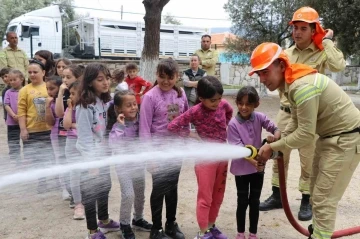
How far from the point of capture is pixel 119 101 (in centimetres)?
371

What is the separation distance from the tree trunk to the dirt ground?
6.69 meters

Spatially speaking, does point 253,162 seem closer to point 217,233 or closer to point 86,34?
point 217,233

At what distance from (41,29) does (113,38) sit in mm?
4035

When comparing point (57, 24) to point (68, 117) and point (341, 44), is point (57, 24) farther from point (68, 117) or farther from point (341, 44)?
point (68, 117)

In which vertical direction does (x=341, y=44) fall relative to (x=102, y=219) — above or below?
above

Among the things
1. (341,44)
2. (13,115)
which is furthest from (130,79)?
(341,44)

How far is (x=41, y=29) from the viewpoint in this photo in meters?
21.9

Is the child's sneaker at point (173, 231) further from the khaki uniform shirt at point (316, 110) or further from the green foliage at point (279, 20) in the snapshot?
the green foliage at point (279, 20)

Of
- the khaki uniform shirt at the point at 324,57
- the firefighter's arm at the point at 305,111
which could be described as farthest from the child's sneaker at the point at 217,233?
the khaki uniform shirt at the point at 324,57

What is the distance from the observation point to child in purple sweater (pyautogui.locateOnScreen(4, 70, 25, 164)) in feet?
17.3

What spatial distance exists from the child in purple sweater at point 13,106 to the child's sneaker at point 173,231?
2.50 meters

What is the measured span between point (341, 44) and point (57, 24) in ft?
51.4

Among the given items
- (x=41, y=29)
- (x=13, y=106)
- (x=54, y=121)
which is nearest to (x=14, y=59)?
(x=13, y=106)

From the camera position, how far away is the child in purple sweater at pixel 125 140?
12.0 feet
